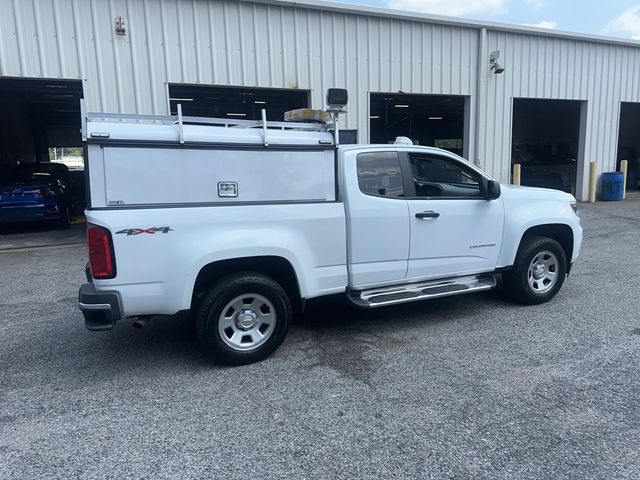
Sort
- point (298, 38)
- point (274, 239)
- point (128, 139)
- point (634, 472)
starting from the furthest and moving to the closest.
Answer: point (298, 38), point (274, 239), point (128, 139), point (634, 472)

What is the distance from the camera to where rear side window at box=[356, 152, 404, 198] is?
471 cm

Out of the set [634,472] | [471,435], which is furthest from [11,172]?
[634,472]

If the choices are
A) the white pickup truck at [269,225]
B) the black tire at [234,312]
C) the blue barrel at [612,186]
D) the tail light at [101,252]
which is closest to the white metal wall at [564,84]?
the blue barrel at [612,186]

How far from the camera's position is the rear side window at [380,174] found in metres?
4.71

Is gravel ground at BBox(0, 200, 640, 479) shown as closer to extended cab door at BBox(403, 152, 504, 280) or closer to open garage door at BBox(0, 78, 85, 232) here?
extended cab door at BBox(403, 152, 504, 280)

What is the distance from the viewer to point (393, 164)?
16.2 ft

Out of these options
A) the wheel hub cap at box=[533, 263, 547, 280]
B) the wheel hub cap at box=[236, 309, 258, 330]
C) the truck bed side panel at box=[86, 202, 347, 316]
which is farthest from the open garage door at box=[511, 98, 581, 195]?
the wheel hub cap at box=[236, 309, 258, 330]

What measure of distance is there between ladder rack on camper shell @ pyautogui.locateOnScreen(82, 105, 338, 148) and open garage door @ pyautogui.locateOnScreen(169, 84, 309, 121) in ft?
22.2

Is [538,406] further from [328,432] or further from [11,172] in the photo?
[11,172]

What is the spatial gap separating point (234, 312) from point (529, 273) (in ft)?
11.4

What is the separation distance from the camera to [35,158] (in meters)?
26.8

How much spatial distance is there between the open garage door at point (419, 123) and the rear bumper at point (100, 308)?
55.3ft

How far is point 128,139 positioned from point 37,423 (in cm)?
213

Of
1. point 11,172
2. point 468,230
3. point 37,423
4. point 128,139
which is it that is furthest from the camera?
point 11,172
